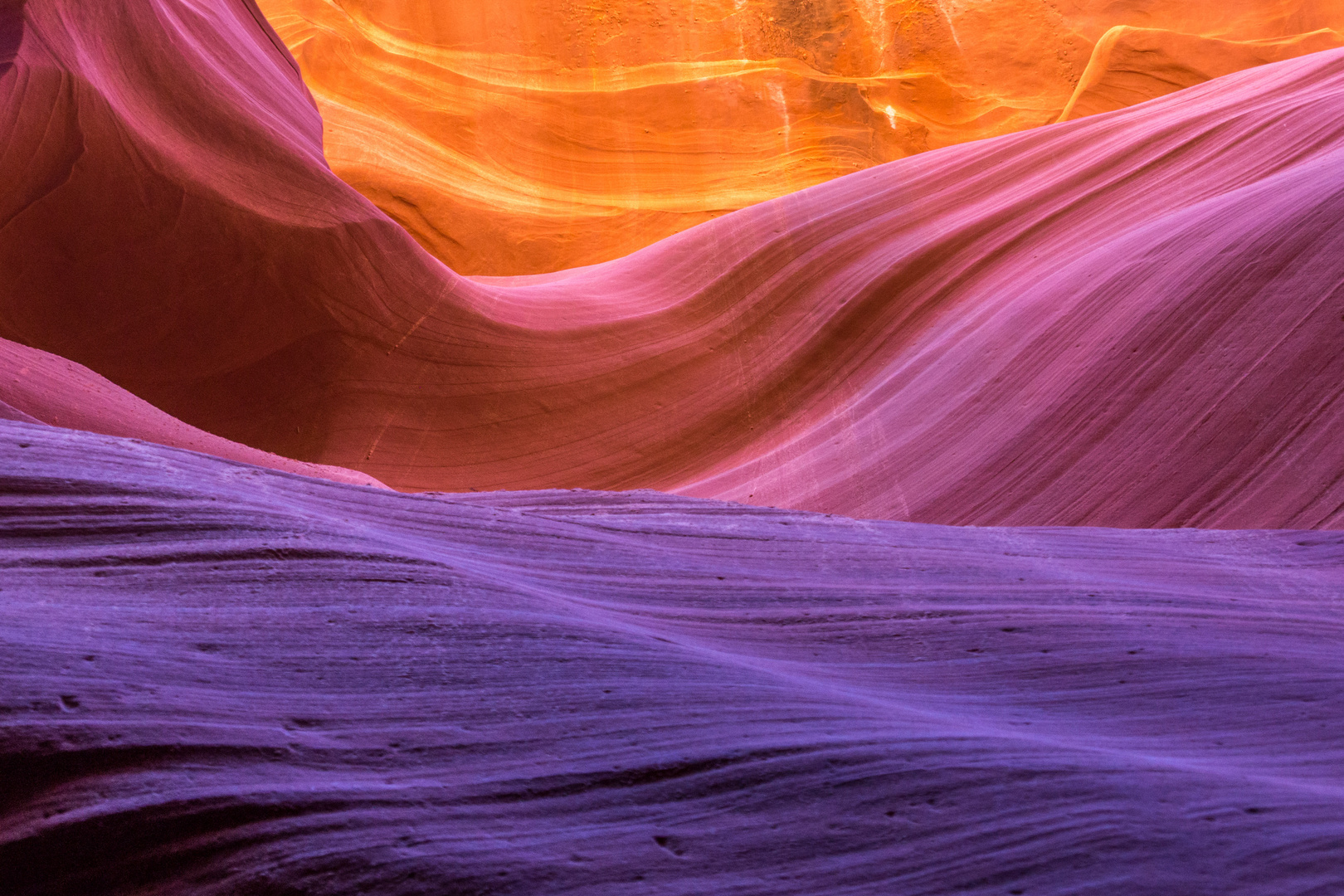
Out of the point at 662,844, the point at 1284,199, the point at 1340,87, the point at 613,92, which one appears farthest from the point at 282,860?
the point at 613,92

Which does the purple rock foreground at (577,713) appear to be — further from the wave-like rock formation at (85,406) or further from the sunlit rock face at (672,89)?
the sunlit rock face at (672,89)

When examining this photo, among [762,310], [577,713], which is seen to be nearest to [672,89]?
[762,310]

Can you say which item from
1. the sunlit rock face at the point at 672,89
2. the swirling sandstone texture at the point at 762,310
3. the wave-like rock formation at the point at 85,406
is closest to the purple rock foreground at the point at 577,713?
the wave-like rock formation at the point at 85,406

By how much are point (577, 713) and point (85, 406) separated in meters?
2.29

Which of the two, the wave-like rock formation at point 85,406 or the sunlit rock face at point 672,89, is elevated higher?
the sunlit rock face at point 672,89

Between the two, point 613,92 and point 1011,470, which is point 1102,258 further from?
point 613,92

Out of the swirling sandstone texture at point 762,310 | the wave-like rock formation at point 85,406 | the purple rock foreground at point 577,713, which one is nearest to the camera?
the purple rock foreground at point 577,713

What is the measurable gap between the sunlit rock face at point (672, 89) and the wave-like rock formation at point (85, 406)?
5504mm

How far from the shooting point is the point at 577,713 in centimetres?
131

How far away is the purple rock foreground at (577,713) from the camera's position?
107cm

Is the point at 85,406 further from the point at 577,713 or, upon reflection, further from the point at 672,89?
the point at 672,89

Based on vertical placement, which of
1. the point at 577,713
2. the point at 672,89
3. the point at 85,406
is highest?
the point at 672,89

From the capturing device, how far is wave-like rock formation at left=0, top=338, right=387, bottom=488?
8.86ft

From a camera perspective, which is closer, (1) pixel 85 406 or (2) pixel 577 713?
(2) pixel 577 713
